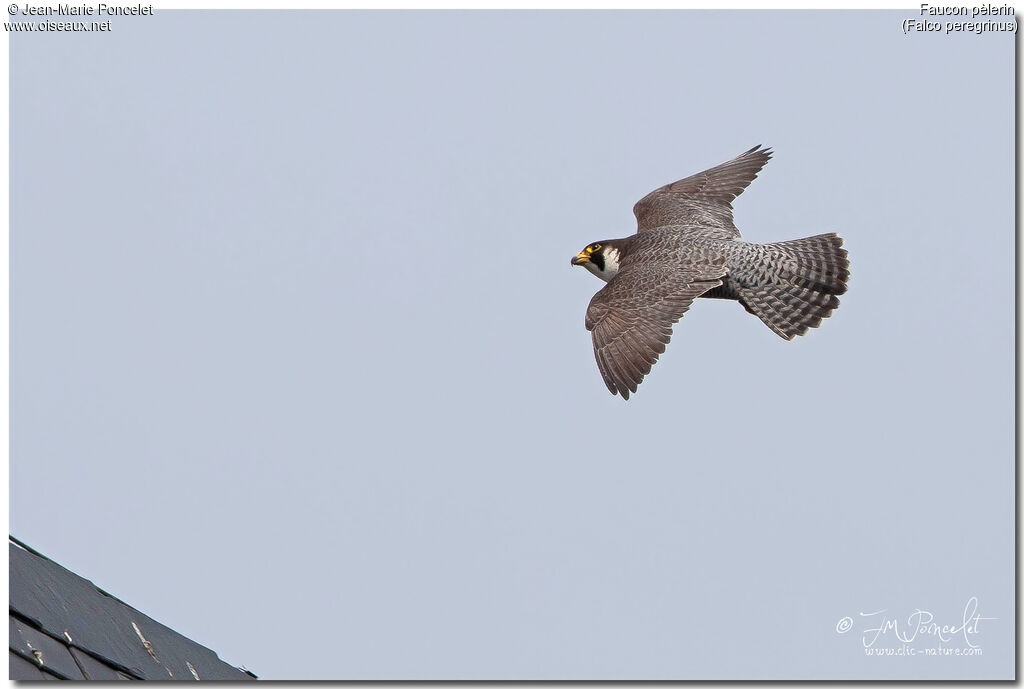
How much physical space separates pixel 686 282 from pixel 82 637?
17.1ft

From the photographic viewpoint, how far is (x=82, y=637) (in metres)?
6.10

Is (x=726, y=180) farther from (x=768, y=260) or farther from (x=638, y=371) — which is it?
(x=638, y=371)

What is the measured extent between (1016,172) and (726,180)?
392 cm

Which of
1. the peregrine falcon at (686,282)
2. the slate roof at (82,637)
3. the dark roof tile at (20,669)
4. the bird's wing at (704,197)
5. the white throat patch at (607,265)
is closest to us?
the dark roof tile at (20,669)

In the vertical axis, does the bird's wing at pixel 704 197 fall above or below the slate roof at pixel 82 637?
above

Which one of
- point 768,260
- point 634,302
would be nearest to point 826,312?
point 768,260

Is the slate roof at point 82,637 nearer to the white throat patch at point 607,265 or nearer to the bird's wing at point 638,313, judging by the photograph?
the bird's wing at point 638,313

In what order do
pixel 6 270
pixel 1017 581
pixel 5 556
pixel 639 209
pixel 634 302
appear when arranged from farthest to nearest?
pixel 639 209, pixel 634 302, pixel 1017 581, pixel 6 270, pixel 5 556

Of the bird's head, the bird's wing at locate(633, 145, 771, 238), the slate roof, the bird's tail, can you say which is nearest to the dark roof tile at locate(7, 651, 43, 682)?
the slate roof

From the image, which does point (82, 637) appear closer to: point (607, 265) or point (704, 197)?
point (607, 265)

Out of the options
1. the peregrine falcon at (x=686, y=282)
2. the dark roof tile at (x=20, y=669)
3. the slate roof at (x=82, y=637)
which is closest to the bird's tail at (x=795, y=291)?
the peregrine falcon at (x=686, y=282)

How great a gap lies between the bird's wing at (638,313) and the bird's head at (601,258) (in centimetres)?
89

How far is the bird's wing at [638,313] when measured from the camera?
30.6 ft

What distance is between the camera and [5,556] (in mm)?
6383
